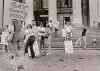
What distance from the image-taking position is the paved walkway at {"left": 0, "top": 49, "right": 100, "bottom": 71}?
226cm

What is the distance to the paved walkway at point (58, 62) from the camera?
2.26m

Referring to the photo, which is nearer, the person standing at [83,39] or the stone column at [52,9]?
the person standing at [83,39]

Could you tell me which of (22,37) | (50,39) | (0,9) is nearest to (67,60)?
(50,39)

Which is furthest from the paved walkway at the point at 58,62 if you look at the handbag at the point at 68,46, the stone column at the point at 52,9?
the stone column at the point at 52,9

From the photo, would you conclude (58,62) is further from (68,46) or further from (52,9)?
(52,9)

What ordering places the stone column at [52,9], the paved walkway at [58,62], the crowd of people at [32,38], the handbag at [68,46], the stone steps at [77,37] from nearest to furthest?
the paved walkway at [58,62] → the crowd of people at [32,38] → the handbag at [68,46] → the stone steps at [77,37] → the stone column at [52,9]

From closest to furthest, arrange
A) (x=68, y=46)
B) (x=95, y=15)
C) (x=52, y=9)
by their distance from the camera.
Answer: (x=68, y=46) → (x=95, y=15) → (x=52, y=9)

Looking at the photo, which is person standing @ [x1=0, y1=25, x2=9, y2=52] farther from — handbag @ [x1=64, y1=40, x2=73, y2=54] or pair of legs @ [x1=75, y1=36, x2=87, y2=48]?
pair of legs @ [x1=75, y1=36, x2=87, y2=48]

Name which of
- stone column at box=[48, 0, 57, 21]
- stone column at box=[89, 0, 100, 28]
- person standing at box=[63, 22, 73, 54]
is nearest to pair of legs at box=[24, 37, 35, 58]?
person standing at box=[63, 22, 73, 54]

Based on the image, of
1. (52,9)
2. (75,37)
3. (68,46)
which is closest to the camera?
(68,46)

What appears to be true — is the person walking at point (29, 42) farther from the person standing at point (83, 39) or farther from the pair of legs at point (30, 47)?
the person standing at point (83, 39)

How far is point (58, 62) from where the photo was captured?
242cm

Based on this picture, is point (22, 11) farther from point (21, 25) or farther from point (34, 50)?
point (34, 50)

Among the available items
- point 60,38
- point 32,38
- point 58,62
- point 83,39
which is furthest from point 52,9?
point 58,62
